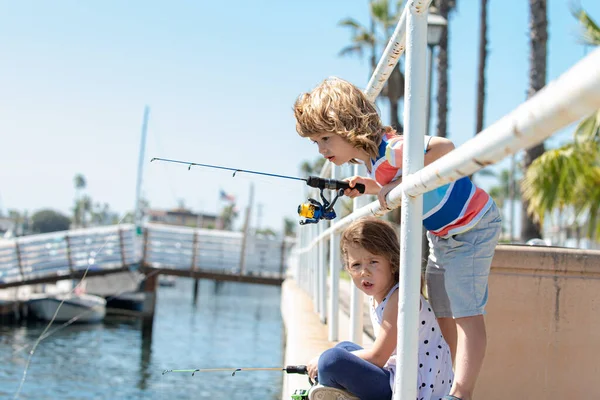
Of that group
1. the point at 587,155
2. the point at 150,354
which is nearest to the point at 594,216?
the point at 587,155

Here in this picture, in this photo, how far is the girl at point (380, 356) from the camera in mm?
2113

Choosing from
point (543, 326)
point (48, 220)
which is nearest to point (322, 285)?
point (543, 326)

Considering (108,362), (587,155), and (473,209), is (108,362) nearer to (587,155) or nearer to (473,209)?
(587,155)

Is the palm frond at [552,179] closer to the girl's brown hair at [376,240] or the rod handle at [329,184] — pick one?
the rod handle at [329,184]

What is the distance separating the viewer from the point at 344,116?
2143mm

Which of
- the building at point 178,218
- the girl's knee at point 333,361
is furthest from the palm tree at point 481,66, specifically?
the building at point 178,218

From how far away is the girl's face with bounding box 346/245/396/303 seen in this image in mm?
2254

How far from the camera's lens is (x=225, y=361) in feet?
49.0

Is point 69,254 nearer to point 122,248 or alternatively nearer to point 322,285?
point 122,248

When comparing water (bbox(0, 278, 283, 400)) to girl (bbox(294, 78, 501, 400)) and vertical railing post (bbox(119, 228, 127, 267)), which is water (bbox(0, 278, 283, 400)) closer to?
vertical railing post (bbox(119, 228, 127, 267))

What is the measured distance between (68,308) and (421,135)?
73.9ft

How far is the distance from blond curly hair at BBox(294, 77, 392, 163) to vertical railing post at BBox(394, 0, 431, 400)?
0.36m

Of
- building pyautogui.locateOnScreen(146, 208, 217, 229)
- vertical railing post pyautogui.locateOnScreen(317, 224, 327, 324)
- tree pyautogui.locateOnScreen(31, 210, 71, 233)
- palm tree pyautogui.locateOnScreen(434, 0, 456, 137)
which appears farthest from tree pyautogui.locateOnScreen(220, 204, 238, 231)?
vertical railing post pyautogui.locateOnScreen(317, 224, 327, 324)

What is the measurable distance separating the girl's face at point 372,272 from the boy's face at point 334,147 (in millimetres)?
282
